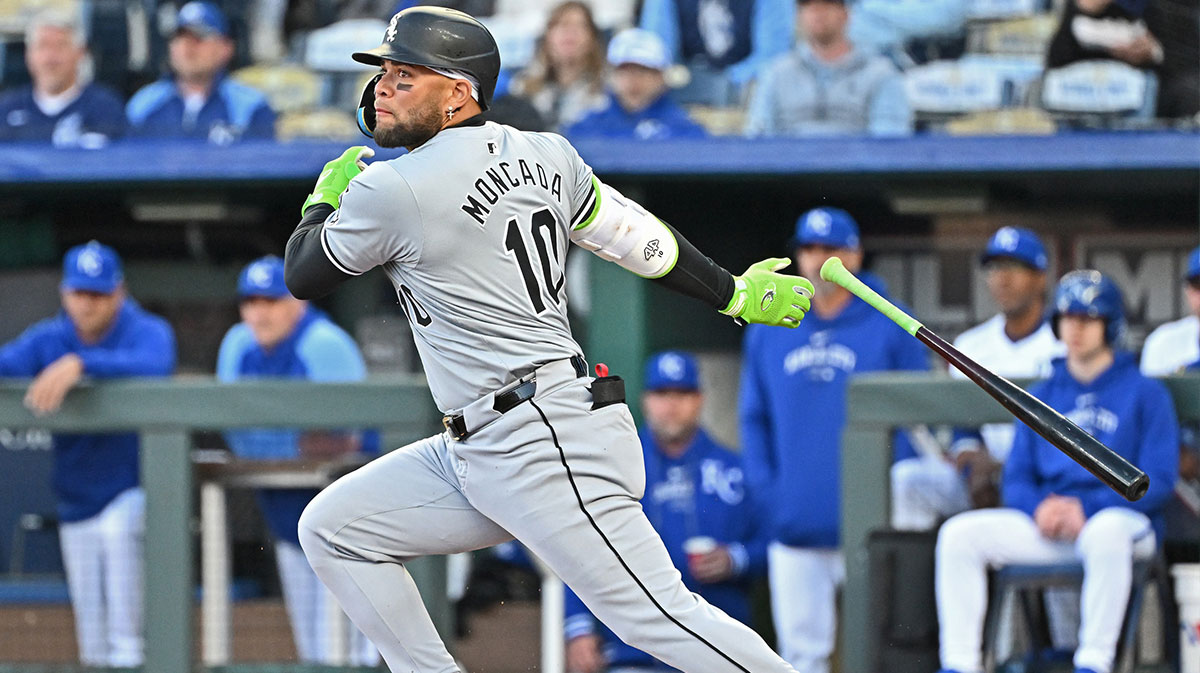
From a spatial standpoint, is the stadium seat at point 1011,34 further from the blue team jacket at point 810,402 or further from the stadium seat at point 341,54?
the stadium seat at point 341,54

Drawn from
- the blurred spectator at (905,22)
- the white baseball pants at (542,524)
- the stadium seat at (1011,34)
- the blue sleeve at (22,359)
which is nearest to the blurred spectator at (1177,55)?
the stadium seat at (1011,34)

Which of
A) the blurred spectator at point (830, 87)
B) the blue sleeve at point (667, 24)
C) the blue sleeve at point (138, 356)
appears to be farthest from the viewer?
the blue sleeve at point (667, 24)

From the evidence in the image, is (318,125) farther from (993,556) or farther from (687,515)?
(993,556)

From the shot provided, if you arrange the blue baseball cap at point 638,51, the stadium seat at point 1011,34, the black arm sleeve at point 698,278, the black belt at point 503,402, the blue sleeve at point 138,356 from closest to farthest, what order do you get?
the black belt at point 503,402 < the black arm sleeve at point 698,278 < the blue sleeve at point 138,356 < the blue baseball cap at point 638,51 < the stadium seat at point 1011,34

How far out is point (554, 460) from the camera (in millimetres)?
3424

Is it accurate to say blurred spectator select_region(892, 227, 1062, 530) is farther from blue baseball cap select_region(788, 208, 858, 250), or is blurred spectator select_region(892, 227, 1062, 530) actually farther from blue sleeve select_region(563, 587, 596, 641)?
blue sleeve select_region(563, 587, 596, 641)

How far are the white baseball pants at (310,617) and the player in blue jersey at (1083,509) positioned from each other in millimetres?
1702

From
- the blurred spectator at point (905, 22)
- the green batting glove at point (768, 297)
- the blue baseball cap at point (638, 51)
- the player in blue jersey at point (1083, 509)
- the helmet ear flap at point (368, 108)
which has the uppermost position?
the blurred spectator at point (905, 22)

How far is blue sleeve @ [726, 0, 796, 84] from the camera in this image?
7262mm

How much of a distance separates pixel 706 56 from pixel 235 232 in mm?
2260

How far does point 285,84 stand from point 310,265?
175 inches

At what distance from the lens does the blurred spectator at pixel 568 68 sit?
280 inches

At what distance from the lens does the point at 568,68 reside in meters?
7.16

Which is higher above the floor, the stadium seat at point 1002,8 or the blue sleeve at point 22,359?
the stadium seat at point 1002,8
